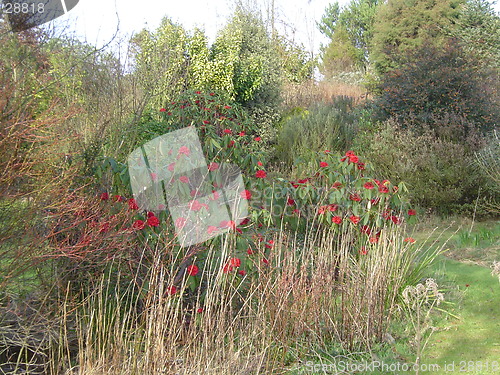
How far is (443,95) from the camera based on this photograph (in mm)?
8562

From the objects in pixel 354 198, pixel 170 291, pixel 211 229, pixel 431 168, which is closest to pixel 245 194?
pixel 211 229

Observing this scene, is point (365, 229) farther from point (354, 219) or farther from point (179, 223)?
point (179, 223)

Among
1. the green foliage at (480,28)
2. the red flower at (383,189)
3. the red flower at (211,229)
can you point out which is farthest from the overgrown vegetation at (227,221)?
the green foliage at (480,28)

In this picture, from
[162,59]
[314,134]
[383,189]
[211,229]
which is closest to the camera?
[211,229]

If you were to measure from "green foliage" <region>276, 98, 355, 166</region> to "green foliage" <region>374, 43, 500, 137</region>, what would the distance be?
0.99 meters

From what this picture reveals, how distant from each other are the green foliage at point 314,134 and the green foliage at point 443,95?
3.24ft

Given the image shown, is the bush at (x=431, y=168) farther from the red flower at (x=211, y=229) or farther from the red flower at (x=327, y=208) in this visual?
the red flower at (x=211, y=229)

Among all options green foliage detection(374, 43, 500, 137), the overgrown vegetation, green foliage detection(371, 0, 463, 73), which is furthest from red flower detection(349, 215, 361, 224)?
green foliage detection(371, 0, 463, 73)

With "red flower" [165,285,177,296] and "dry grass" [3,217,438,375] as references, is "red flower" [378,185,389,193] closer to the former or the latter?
"dry grass" [3,217,438,375]

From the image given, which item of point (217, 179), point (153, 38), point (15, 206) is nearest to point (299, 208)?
point (217, 179)

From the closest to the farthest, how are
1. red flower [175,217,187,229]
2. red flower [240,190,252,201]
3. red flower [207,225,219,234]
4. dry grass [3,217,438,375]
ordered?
1. dry grass [3,217,438,375]
2. red flower [175,217,187,229]
3. red flower [207,225,219,234]
4. red flower [240,190,252,201]

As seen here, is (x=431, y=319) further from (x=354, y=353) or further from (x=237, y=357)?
(x=237, y=357)

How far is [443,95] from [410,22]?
10944 millimetres

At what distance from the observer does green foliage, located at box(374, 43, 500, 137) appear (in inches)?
327
